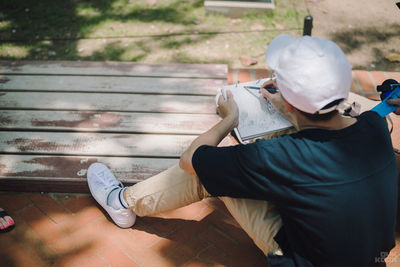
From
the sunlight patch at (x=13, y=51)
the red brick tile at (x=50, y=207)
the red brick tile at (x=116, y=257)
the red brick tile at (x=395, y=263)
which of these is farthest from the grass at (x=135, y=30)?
the red brick tile at (x=395, y=263)

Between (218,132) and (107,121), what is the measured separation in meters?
1.22

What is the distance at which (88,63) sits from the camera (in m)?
3.21

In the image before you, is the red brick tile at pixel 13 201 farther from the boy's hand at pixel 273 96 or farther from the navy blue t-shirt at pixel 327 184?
the boy's hand at pixel 273 96

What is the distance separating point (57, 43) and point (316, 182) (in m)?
3.56

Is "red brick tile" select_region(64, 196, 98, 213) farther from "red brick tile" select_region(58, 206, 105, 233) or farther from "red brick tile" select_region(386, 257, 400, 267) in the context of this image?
"red brick tile" select_region(386, 257, 400, 267)

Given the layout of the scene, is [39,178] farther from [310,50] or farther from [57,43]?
[57,43]

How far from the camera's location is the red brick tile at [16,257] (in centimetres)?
198

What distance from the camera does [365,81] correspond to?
3.12 meters

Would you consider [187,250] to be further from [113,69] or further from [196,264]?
[113,69]

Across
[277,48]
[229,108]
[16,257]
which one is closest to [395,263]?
[229,108]

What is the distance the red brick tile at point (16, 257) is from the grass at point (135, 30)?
2248 millimetres

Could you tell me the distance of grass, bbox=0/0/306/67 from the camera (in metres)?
3.87

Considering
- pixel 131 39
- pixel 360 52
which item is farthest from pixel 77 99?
pixel 360 52

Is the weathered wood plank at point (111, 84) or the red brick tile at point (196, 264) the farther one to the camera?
the weathered wood plank at point (111, 84)
